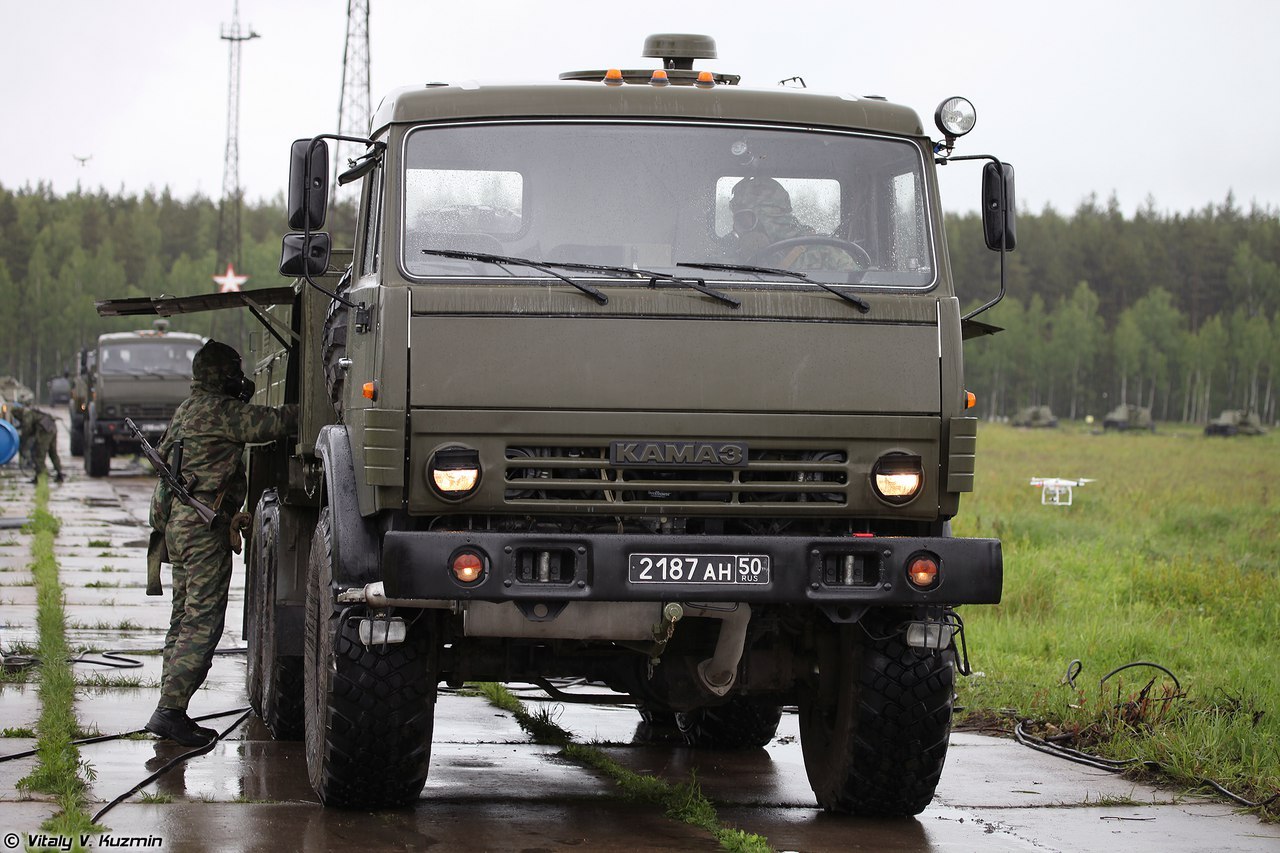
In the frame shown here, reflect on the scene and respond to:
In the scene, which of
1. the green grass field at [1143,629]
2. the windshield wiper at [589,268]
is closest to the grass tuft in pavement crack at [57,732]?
the windshield wiper at [589,268]

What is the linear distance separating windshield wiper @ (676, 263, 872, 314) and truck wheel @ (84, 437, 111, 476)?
80.5 ft

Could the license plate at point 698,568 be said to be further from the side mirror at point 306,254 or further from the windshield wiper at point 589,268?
the side mirror at point 306,254

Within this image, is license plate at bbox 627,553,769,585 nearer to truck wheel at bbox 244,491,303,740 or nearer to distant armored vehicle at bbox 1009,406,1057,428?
truck wheel at bbox 244,491,303,740

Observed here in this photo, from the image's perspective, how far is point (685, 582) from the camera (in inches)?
227

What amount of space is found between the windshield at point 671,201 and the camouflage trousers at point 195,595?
2454mm

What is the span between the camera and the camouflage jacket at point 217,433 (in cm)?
792

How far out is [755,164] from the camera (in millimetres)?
6438

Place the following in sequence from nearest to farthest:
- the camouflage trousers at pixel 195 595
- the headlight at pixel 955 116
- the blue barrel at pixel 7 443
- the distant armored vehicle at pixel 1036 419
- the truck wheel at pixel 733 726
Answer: the headlight at pixel 955 116, the camouflage trousers at pixel 195 595, the truck wheel at pixel 733 726, the blue barrel at pixel 7 443, the distant armored vehicle at pixel 1036 419

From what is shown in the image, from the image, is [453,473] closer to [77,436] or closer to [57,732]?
[57,732]

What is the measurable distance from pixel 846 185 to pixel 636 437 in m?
1.35

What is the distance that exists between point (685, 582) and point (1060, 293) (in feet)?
409

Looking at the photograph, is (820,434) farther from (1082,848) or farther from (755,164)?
(1082,848)

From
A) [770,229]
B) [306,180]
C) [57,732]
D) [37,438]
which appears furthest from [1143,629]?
[37,438]

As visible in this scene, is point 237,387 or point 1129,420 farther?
point 1129,420
